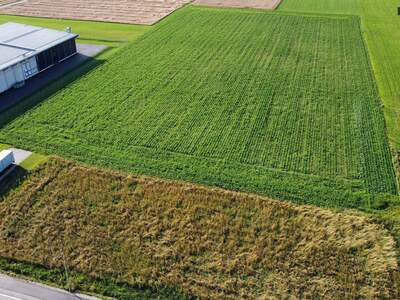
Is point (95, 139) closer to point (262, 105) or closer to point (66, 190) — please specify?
point (66, 190)

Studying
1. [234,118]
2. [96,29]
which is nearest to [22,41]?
[96,29]

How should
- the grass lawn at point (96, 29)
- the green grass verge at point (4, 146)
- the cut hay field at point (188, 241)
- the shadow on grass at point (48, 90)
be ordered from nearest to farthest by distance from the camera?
1. the cut hay field at point (188, 241)
2. the green grass verge at point (4, 146)
3. the shadow on grass at point (48, 90)
4. the grass lawn at point (96, 29)

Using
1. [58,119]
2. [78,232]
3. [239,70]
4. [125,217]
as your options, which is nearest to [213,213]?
[125,217]

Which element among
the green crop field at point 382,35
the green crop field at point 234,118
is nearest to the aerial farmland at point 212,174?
the green crop field at point 234,118

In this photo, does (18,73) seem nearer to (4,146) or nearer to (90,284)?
(4,146)

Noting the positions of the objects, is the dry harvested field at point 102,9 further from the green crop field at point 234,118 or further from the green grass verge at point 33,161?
the green grass verge at point 33,161

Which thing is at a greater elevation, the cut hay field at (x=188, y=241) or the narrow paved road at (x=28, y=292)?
the cut hay field at (x=188, y=241)

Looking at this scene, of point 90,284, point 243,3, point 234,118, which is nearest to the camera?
point 90,284
